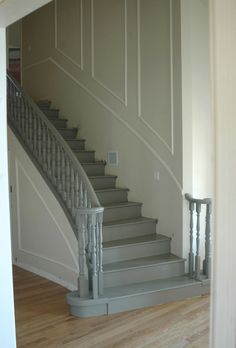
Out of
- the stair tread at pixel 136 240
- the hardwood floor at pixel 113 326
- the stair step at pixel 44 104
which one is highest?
the stair step at pixel 44 104

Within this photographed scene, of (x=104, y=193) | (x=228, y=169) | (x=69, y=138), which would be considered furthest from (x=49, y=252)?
(x=228, y=169)

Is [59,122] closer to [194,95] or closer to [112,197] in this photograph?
[112,197]

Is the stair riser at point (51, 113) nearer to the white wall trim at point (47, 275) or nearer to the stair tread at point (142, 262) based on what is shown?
the white wall trim at point (47, 275)

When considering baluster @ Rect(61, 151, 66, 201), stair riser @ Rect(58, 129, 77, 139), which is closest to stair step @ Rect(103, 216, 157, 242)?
baluster @ Rect(61, 151, 66, 201)

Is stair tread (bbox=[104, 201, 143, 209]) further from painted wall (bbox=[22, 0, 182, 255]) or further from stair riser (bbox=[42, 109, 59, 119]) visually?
stair riser (bbox=[42, 109, 59, 119])

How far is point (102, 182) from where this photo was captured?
502 cm

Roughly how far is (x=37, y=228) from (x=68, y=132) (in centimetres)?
177

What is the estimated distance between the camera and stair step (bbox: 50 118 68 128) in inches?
232

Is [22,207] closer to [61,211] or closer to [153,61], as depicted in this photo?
[61,211]

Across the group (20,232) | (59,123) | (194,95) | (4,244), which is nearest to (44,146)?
(20,232)

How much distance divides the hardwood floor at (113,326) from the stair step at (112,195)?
56.0 inches

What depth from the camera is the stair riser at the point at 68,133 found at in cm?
567

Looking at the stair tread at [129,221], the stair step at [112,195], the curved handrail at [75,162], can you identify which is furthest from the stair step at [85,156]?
the stair tread at [129,221]

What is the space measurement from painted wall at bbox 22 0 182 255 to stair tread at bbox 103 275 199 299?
411 mm
